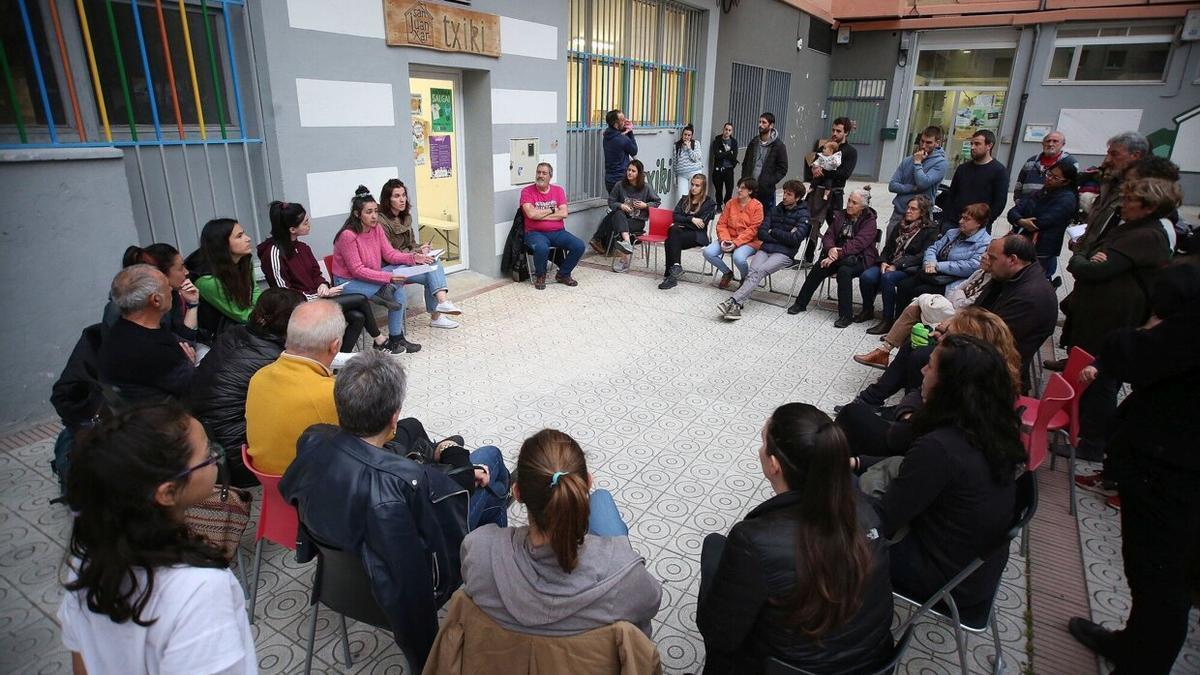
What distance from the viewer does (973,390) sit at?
1986mm

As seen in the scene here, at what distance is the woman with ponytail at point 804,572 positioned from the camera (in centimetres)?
154

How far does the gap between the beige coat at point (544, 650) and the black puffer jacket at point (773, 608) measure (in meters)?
0.24

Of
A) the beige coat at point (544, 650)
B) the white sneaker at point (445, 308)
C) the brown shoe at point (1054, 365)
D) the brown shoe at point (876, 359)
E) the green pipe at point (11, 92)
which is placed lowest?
the brown shoe at point (876, 359)

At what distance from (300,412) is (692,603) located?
65.1 inches

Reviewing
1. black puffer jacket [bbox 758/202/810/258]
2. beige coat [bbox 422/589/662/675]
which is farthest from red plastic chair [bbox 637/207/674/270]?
beige coat [bbox 422/589/662/675]

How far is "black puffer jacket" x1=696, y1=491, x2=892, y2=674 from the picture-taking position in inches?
61.2

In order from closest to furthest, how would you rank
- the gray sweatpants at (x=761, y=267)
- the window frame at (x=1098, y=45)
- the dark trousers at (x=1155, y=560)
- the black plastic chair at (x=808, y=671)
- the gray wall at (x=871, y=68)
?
the black plastic chair at (x=808, y=671), the dark trousers at (x=1155, y=560), the gray sweatpants at (x=761, y=267), the window frame at (x=1098, y=45), the gray wall at (x=871, y=68)

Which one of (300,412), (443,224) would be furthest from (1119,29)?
(300,412)

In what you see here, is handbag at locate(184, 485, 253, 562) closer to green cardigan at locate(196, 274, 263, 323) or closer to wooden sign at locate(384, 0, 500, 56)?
green cardigan at locate(196, 274, 263, 323)

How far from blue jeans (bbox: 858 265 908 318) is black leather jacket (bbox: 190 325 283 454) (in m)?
4.89

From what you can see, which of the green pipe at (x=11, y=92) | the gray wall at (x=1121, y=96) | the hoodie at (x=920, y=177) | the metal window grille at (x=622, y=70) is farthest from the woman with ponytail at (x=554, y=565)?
the gray wall at (x=1121, y=96)

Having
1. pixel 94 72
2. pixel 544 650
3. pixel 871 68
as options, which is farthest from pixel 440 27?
pixel 871 68

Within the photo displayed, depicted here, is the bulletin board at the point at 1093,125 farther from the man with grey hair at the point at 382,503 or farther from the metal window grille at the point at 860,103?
the man with grey hair at the point at 382,503

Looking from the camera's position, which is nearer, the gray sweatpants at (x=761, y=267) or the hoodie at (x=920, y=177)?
the gray sweatpants at (x=761, y=267)
